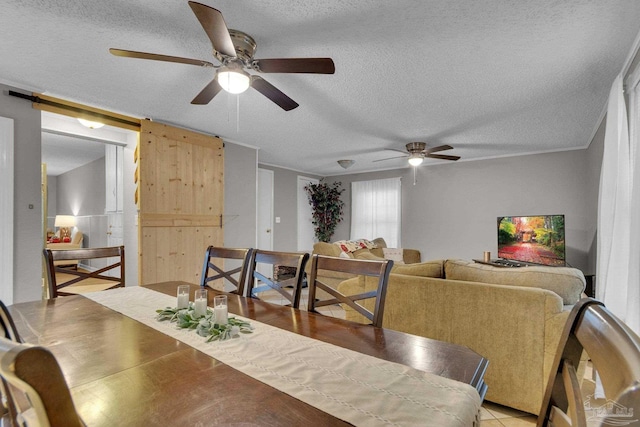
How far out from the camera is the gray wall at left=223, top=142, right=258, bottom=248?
14.6ft

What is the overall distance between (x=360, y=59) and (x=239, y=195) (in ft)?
9.87

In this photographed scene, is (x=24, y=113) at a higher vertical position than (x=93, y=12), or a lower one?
lower

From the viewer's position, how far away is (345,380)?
85 centimetres

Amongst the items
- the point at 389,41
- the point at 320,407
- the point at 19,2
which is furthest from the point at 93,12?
the point at 320,407

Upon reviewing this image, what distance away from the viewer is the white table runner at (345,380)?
2.33 feet

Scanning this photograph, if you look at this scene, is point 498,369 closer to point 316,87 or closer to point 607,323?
point 607,323

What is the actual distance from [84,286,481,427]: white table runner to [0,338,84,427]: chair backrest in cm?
52

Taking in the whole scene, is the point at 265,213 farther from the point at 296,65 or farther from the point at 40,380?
the point at 40,380

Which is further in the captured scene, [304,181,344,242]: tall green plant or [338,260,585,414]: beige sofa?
[304,181,344,242]: tall green plant

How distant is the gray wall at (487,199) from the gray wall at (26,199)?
5487 millimetres

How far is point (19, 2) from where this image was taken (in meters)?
1.66

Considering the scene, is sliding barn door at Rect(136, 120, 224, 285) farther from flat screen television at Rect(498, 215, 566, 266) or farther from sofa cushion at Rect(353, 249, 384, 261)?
flat screen television at Rect(498, 215, 566, 266)

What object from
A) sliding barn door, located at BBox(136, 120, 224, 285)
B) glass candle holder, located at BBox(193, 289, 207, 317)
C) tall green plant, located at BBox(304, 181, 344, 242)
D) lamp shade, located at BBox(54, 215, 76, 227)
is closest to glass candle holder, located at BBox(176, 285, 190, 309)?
glass candle holder, located at BBox(193, 289, 207, 317)

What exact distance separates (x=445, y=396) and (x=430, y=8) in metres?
1.87
